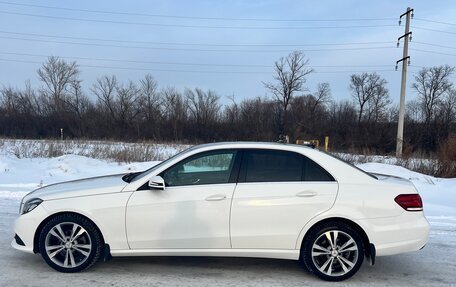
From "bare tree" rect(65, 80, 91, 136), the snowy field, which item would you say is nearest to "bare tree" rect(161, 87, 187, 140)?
"bare tree" rect(65, 80, 91, 136)

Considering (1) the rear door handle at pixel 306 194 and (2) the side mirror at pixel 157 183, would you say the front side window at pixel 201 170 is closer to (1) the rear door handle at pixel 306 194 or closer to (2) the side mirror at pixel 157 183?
(2) the side mirror at pixel 157 183

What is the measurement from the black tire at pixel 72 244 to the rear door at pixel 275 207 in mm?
1654

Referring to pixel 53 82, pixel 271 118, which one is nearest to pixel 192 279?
pixel 271 118

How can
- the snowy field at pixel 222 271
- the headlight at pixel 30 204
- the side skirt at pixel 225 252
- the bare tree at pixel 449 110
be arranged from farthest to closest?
the bare tree at pixel 449 110, the headlight at pixel 30 204, the side skirt at pixel 225 252, the snowy field at pixel 222 271

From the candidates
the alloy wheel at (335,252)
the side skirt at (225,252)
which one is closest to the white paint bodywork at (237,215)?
the side skirt at (225,252)

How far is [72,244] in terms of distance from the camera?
464 centimetres

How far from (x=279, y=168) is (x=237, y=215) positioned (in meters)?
0.76

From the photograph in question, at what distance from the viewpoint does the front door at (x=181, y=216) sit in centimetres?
452

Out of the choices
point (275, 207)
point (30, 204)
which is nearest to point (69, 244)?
point (30, 204)

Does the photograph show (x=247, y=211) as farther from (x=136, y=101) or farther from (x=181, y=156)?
(x=136, y=101)

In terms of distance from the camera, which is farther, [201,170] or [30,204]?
[201,170]

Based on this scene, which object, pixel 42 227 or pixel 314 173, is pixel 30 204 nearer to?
pixel 42 227

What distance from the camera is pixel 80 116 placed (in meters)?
59.9

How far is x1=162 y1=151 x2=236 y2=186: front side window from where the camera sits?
4711 millimetres
